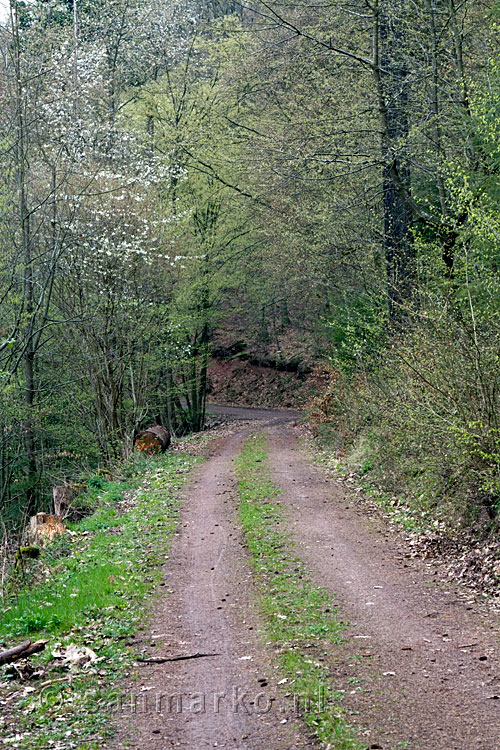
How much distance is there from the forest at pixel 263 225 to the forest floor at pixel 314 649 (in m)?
1.57

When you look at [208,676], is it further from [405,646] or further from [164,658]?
[405,646]

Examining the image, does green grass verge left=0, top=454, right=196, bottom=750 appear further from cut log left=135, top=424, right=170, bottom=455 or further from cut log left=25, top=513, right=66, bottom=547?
cut log left=135, top=424, right=170, bottom=455

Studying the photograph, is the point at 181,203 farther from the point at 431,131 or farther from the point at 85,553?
the point at 85,553

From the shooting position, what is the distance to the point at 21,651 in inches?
241

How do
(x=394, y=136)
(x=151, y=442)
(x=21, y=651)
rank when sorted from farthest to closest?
1. (x=151, y=442)
2. (x=394, y=136)
3. (x=21, y=651)

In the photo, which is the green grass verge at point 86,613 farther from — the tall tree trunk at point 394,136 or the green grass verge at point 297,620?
the tall tree trunk at point 394,136

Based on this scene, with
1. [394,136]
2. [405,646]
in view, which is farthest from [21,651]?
[394,136]

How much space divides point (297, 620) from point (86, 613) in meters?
2.03

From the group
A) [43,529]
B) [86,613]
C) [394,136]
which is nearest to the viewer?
[86,613]

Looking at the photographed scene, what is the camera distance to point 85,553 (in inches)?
381

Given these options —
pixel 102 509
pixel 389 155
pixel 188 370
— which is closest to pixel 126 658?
pixel 102 509

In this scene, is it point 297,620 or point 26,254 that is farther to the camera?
point 26,254

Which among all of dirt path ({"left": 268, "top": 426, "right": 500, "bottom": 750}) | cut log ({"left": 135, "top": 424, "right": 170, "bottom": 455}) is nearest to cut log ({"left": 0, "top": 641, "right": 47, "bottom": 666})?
dirt path ({"left": 268, "top": 426, "right": 500, "bottom": 750})

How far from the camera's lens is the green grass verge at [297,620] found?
15.1 ft
